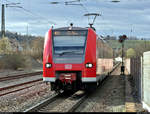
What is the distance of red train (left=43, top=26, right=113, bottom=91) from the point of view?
10875mm

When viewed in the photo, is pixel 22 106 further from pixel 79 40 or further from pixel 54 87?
pixel 79 40

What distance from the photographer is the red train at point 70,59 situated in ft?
35.7

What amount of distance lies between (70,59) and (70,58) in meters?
0.04

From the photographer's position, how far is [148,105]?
822 cm

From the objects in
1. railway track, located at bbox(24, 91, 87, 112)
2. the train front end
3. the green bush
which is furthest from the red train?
the green bush

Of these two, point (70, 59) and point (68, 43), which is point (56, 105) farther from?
point (68, 43)

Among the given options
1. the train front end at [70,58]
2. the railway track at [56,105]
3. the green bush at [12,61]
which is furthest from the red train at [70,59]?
the green bush at [12,61]

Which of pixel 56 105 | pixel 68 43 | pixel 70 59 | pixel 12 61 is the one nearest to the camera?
pixel 56 105

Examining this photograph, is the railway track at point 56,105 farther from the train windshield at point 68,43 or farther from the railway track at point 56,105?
the train windshield at point 68,43

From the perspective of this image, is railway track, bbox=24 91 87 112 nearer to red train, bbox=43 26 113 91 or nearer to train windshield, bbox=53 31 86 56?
red train, bbox=43 26 113 91

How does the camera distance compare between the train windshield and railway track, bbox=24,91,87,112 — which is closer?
railway track, bbox=24,91,87,112

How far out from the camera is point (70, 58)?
11.0 meters

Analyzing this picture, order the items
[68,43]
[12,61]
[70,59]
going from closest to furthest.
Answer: [70,59], [68,43], [12,61]

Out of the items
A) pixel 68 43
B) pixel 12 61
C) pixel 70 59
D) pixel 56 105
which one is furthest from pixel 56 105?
pixel 12 61
